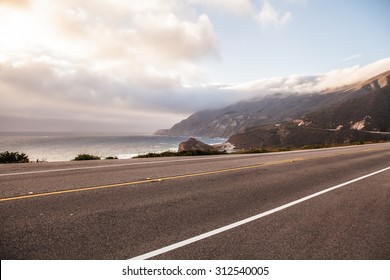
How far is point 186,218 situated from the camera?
17.2 ft

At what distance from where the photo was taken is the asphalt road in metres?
3.96

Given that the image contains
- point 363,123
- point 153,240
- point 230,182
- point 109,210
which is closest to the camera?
point 153,240

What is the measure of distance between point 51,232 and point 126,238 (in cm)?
131

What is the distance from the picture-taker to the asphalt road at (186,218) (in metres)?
3.96

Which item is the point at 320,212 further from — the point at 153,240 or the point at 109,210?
the point at 109,210
